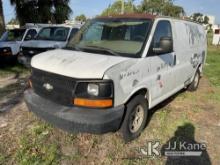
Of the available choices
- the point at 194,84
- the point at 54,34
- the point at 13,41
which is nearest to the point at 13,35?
the point at 13,41

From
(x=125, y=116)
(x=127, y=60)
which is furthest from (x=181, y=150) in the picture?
(x=127, y=60)

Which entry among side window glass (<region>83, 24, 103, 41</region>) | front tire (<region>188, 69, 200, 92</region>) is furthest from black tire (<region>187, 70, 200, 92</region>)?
side window glass (<region>83, 24, 103, 41</region>)

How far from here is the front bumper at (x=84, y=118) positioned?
3629 millimetres

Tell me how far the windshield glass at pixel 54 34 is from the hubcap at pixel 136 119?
23.3 ft

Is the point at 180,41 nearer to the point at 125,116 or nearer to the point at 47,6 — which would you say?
the point at 125,116

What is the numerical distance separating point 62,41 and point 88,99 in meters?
7.49

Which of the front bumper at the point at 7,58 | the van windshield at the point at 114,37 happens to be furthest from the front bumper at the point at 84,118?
the front bumper at the point at 7,58

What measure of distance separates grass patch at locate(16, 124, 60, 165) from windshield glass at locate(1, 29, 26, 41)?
7566mm

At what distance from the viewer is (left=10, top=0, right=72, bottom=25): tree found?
22672 mm

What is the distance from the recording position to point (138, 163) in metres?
3.97

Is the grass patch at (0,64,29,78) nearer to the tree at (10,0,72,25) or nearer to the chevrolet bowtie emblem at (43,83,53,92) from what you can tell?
the chevrolet bowtie emblem at (43,83,53,92)

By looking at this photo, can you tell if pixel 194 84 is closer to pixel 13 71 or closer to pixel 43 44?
pixel 43 44

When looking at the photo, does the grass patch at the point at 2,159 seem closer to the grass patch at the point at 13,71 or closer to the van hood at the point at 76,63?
the van hood at the point at 76,63

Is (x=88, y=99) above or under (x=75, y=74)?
under
